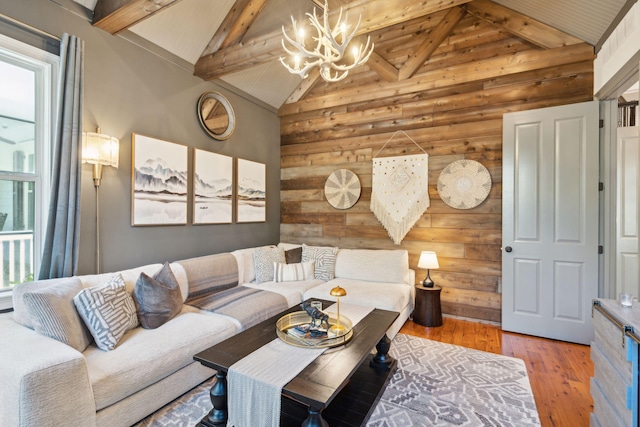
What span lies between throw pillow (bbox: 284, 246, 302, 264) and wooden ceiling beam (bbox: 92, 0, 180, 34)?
2703 millimetres

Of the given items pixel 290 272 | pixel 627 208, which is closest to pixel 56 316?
pixel 290 272

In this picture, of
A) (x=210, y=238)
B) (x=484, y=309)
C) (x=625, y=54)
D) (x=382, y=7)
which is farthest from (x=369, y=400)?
(x=625, y=54)

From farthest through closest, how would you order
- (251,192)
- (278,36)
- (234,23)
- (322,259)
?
1. (251,192)
2. (322,259)
3. (234,23)
4. (278,36)

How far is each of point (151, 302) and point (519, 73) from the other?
13.7 feet

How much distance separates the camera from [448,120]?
3.62m

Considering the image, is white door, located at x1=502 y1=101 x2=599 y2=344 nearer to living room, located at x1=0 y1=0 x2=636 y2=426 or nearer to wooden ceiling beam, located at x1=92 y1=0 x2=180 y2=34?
living room, located at x1=0 y1=0 x2=636 y2=426

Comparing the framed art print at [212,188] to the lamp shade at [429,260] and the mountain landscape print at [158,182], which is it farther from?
the lamp shade at [429,260]

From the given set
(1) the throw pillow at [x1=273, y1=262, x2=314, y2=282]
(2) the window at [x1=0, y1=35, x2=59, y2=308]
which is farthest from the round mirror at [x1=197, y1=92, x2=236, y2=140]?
(1) the throw pillow at [x1=273, y1=262, x2=314, y2=282]

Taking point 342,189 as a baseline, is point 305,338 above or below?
below

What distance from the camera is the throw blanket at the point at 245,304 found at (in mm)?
2484

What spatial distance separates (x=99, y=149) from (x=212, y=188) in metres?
1.29

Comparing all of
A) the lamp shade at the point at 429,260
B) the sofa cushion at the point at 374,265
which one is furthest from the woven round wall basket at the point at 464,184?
the sofa cushion at the point at 374,265

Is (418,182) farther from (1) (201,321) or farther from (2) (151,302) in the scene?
(2) (151,302)

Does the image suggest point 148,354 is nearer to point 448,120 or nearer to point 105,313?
point 105,313
